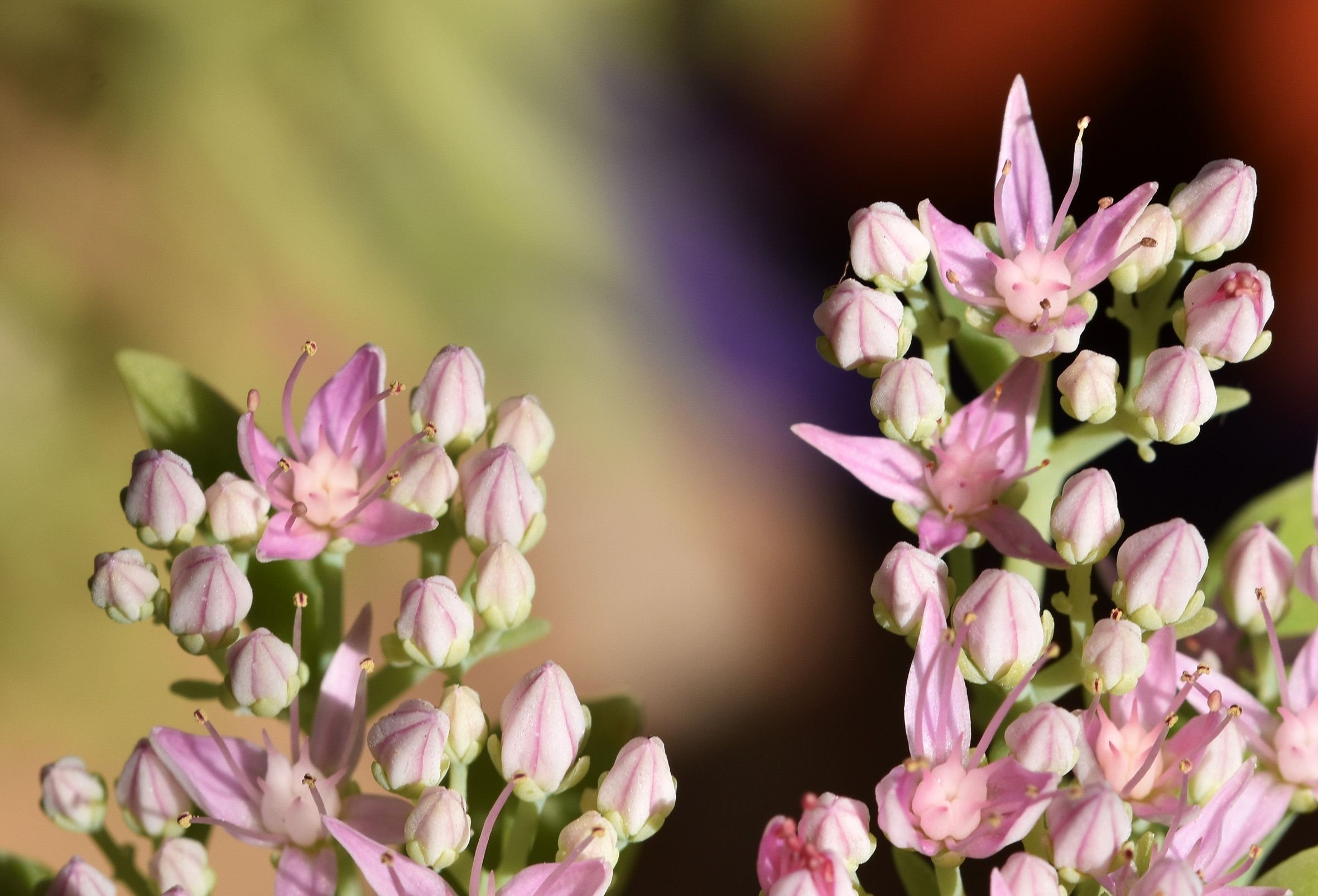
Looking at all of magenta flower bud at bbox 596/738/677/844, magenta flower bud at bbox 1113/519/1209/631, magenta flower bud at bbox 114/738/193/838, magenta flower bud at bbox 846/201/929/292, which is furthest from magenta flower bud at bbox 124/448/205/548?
magenta flower bud at bbox 1113/519/1209/631

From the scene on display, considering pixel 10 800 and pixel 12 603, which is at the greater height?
pixel 12 603

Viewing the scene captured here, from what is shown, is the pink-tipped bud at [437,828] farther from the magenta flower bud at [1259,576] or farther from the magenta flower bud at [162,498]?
the magenta flower bud at [1259,576]

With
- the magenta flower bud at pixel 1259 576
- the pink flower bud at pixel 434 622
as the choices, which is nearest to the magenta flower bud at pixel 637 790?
the pink flower bud at pixel 434 622

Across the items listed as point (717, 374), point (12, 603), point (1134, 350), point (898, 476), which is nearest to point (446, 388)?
point (898, 476)

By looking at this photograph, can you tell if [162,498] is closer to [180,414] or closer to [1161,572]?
[180,414]

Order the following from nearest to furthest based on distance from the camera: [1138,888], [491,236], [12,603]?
[1138,888] → [12,603] → [491,236]

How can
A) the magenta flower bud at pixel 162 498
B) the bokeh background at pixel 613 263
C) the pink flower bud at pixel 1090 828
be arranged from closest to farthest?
the pink flower bud at pixel 1090 828, the magenta flower bud at pixel 162 498, the bokeh background at pixel 613 263

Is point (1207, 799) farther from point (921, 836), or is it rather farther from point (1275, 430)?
point (1275, 430)
